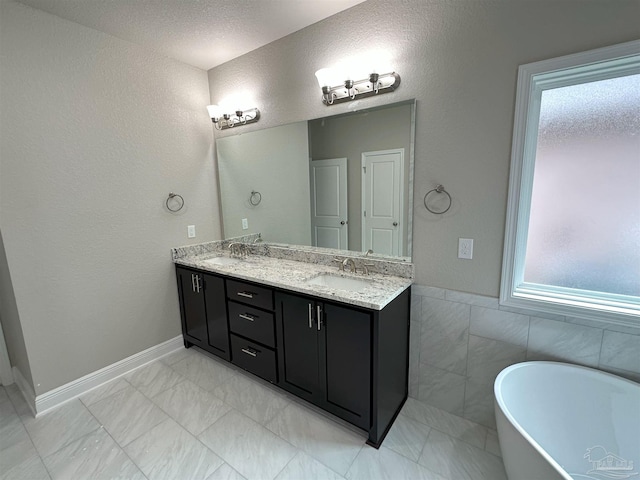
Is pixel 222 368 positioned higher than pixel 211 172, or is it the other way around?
pixel 211 172

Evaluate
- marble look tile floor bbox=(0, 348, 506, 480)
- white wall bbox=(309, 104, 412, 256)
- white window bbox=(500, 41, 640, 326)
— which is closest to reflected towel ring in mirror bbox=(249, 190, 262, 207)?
white wall bbox=(309, 104, 412, 256)

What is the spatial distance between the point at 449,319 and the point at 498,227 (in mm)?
626

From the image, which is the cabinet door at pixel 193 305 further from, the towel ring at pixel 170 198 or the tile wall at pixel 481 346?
the tile wall at pixel 481 346

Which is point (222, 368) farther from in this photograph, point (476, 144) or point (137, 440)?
point (476, 144)

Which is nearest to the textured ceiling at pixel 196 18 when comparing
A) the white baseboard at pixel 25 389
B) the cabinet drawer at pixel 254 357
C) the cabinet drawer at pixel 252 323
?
the cabinet drawer at pixel 252 323

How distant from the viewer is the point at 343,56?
1.98 meters

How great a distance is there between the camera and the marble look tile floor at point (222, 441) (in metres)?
1.55

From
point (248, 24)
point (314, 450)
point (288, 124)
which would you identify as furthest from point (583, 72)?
point (314, 450)

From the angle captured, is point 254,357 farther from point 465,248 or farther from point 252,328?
point 465,248

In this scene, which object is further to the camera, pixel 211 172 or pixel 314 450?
pixel 211 172

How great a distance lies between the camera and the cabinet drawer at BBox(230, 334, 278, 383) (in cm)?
208

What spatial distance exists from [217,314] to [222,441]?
911mm

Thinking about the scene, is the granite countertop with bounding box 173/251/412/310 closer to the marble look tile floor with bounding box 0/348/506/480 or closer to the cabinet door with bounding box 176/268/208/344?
the cabinet door with bounding box 176/268/208/344

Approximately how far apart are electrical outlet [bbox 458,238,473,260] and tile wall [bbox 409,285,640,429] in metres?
0.24
